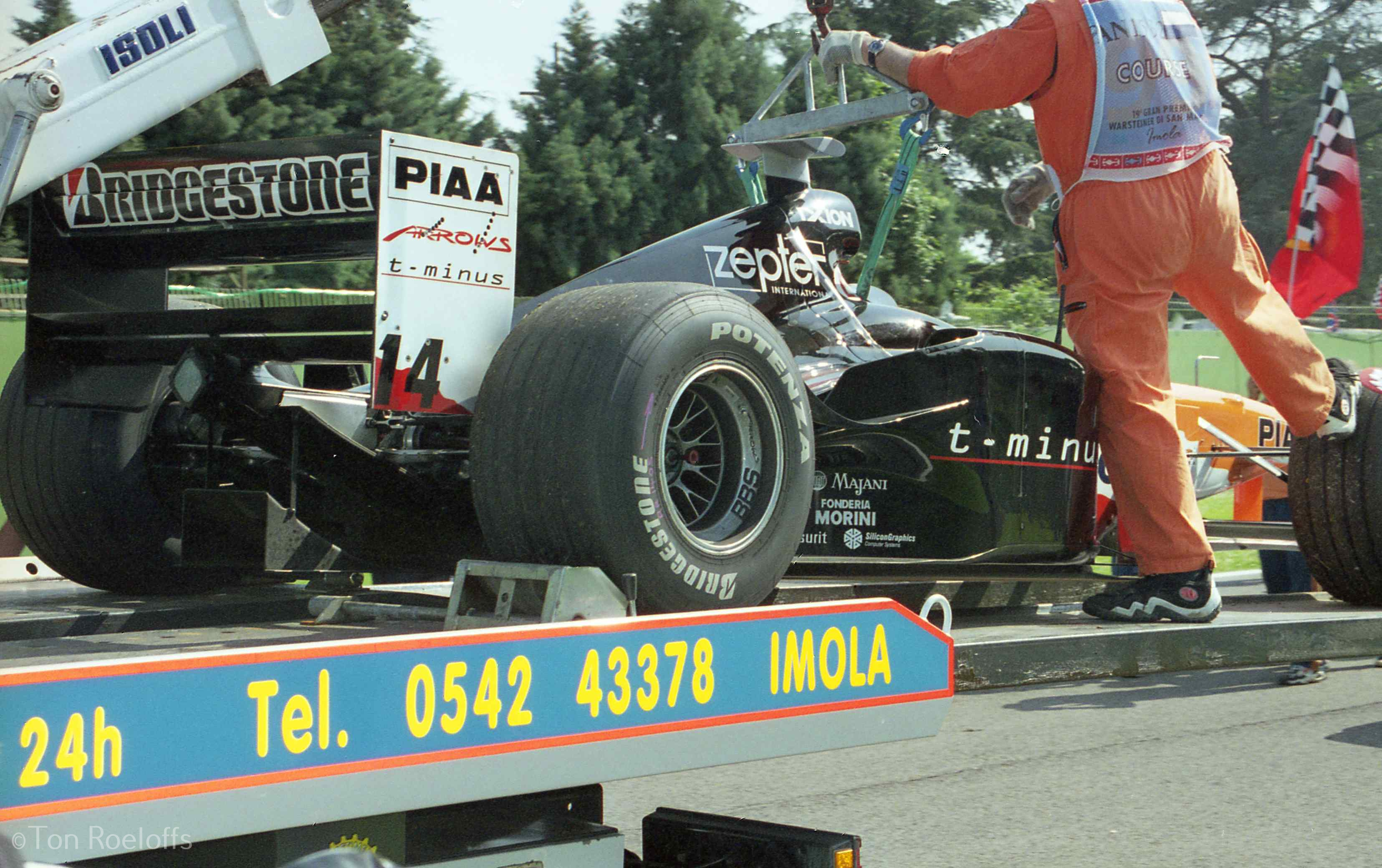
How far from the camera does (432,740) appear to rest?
1.89 metres

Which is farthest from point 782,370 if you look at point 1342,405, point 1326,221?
point 1326,221

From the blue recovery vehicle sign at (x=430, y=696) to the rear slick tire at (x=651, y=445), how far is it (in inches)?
12.7

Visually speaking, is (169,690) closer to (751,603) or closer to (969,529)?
(751,603)

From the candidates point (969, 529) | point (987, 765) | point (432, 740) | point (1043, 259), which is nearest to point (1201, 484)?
point (987, 765)

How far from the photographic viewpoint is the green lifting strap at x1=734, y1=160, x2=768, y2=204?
409cm

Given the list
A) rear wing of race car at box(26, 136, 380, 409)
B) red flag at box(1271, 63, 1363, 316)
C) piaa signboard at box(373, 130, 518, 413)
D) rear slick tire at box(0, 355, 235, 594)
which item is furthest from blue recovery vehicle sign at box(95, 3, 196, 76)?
red flag at box(1271, 63, 1363, 316)

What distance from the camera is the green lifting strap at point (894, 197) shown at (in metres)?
4.18

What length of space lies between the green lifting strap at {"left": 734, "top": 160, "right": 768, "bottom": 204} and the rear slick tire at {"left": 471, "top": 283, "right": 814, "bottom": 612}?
4.46 ft

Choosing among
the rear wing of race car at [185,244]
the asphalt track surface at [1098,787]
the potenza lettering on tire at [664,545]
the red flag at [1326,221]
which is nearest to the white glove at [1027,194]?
the asphalt track surface at [1098,787]

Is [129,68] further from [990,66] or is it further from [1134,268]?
[1134,268]

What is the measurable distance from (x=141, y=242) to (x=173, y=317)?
0.17 meters

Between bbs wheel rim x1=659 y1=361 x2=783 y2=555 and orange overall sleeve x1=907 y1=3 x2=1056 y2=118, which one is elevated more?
orange overall sleeve x1=907 y1=3 x2=1056 y2=118

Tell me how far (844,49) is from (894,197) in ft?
2.90

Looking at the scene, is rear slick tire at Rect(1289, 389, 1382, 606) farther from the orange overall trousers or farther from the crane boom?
the crane boom
